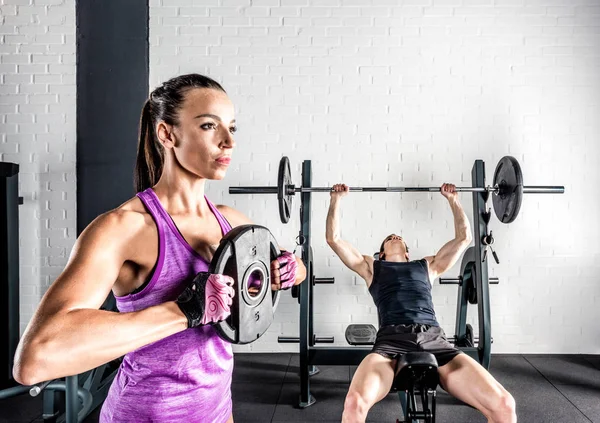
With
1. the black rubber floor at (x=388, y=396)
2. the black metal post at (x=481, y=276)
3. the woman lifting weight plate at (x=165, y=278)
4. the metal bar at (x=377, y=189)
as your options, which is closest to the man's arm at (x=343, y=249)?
the metal bar at (x=377, y=189)

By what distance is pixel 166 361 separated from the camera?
792 mm

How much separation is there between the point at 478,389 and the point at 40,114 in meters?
3.31

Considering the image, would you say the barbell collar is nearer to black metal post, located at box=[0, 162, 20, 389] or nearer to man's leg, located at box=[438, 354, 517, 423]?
man's leg, located at box=[438, 354, 517, 423]

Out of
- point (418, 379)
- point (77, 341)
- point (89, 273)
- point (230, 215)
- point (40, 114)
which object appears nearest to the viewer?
point (77, 341)

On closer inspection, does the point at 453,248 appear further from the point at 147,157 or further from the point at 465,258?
the point at 147,157

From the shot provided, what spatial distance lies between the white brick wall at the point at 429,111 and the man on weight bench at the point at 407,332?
52 centimetres

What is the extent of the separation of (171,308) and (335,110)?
2.65 meters

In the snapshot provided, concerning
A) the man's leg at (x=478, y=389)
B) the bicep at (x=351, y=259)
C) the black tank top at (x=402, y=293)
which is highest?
the bicep at (x=351, y=259)

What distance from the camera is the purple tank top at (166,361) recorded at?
763mm

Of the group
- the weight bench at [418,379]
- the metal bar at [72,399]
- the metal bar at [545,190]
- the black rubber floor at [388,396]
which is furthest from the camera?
the metal bar at [545,190]

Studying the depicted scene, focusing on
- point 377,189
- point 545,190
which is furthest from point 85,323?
point 545,190

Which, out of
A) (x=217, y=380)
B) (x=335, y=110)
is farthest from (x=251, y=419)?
(x=335, y=110)

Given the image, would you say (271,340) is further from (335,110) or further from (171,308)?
(171,308)

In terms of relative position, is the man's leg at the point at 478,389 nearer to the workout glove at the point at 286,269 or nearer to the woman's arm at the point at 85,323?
the workout glove at the point at 286,269
